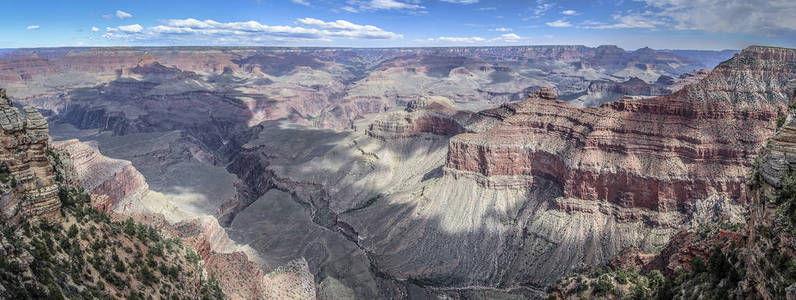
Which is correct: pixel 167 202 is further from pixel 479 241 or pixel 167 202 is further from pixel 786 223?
pixel 786 223

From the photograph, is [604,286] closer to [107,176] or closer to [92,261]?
[92,261]

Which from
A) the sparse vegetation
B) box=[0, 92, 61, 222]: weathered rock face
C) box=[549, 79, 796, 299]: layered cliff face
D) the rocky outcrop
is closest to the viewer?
box=[549, 79, 796, 299]: layered cliff face

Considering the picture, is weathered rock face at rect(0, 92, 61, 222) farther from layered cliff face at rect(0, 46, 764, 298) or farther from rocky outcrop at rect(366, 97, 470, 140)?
rocky outcrop at rect(366, 97, 470, 140)

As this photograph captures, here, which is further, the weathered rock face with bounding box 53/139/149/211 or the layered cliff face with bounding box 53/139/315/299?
the weathered rock face with bounding box 53/139/149/211

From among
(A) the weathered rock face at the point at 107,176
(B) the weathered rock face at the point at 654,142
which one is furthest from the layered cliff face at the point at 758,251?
(A) the weathered rock face at the point at 107,176

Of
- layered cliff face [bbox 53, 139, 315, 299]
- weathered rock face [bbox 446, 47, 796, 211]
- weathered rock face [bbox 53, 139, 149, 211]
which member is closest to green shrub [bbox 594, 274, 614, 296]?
layered cliff face [bbox 53, 139, 315, 299]

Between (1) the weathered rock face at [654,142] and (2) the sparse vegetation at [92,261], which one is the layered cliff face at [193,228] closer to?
(2) the sparse vegetation at [92,261]

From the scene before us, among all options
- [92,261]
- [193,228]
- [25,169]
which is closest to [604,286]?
[92,261]
